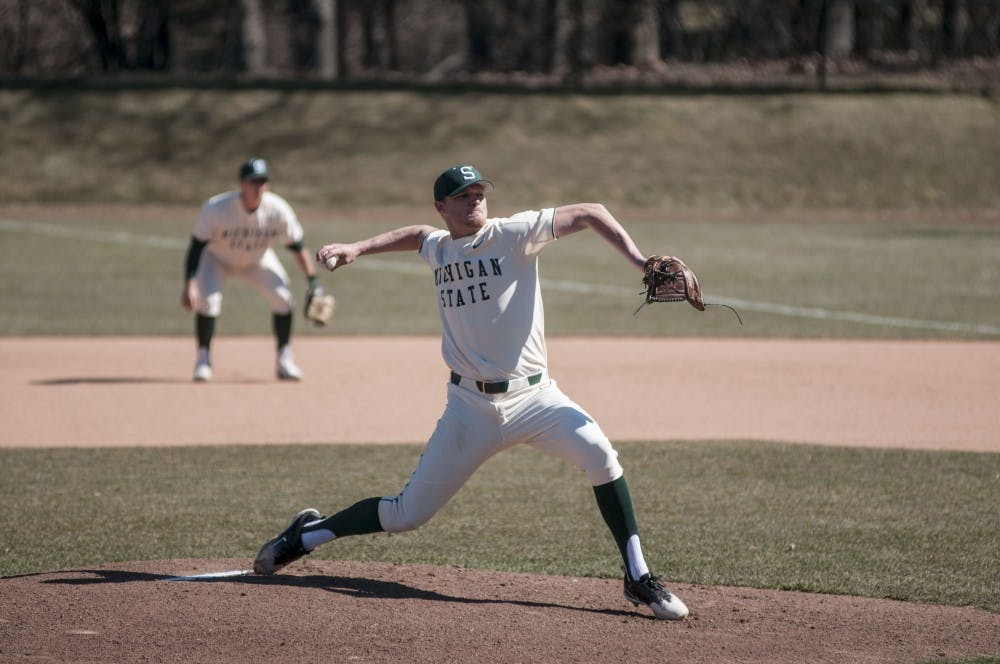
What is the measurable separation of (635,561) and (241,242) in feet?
23.4

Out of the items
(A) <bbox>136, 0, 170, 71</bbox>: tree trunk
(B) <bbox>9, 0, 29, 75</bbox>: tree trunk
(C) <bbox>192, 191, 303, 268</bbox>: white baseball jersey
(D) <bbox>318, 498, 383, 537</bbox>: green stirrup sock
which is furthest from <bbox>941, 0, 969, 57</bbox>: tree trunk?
(D) <bbox>318, 498, 383, 537</bbox>: green stirrup sock

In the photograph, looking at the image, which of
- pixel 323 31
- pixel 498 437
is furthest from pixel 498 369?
pixel 323 31

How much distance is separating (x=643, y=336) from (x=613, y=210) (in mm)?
15756

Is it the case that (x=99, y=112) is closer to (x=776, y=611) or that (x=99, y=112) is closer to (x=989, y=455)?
(x=989, y=455)

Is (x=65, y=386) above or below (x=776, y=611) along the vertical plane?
below

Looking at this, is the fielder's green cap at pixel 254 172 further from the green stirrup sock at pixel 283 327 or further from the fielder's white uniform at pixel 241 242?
the green stirrup sock at pixel 283 327

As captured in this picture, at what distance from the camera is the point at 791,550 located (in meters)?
7.00

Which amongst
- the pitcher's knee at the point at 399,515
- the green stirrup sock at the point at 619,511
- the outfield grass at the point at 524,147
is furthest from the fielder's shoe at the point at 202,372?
the outfield grass at the point at 524,147

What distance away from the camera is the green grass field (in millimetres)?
7211

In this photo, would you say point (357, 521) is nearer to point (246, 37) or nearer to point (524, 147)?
point (524, 147)

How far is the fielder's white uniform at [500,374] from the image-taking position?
592 cm

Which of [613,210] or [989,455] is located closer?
[989,455]

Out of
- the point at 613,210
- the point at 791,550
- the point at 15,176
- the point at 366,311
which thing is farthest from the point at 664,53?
the point at 791,550

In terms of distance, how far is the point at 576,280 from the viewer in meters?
20.5
